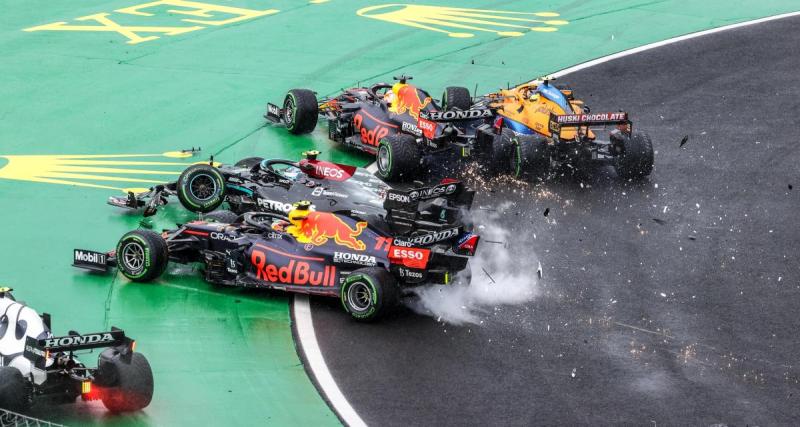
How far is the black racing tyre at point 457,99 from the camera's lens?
94.5 ft

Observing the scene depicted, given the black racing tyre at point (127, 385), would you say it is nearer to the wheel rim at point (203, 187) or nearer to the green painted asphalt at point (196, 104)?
the green painted asphalt at point (196, 104)

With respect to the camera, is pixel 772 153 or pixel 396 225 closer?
pixel 396 225

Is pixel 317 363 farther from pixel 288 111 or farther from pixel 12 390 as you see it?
pixel 288 111

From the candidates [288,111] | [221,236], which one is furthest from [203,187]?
[288,111]

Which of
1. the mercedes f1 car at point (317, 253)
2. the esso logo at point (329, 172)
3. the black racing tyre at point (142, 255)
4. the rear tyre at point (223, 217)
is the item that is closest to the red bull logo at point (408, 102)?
the esso logo at point (329, 172)

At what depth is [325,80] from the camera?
1271 inches

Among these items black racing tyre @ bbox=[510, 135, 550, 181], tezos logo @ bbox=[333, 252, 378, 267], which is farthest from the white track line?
black racing tyre @ bbox=[510, 135, 550, 181]

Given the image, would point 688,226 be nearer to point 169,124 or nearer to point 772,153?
point 772,153

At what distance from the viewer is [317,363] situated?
720 inches

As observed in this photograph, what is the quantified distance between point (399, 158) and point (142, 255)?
6.83m

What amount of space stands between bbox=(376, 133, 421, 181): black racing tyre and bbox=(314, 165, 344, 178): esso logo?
8.10 ft

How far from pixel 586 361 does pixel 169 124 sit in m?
14.1

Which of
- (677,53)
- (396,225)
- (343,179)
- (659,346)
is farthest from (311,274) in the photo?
(677,53)

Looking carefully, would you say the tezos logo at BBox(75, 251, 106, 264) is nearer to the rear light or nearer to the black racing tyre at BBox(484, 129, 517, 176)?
the rear light
